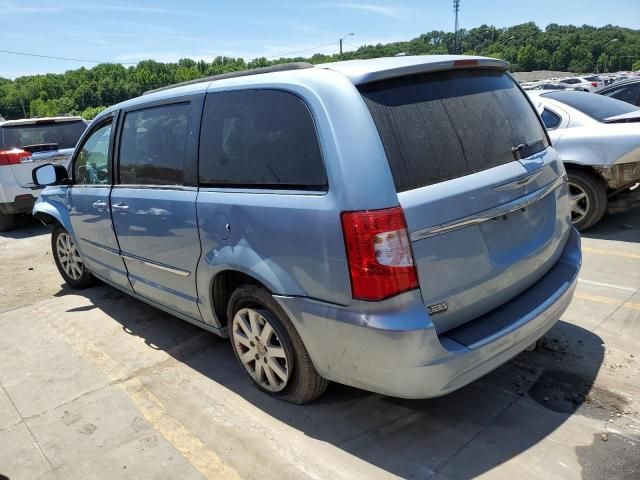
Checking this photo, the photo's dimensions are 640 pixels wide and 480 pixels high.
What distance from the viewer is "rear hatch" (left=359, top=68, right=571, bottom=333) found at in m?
2.41

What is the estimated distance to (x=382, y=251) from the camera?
91.4 inches

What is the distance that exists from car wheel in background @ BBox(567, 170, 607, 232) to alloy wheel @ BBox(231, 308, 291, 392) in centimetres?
448

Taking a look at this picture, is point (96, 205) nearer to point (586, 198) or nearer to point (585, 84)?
point (586, 198)

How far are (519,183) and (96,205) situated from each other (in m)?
3.34

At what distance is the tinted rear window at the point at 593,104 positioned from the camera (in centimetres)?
630

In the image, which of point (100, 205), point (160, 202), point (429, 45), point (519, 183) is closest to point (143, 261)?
point (160, 202)

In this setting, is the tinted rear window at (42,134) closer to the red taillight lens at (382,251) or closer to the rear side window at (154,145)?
the rear side window at (154,145)

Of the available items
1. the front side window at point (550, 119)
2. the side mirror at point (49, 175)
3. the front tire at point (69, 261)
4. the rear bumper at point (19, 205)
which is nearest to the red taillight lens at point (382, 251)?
the side mirror at point (49, 175)

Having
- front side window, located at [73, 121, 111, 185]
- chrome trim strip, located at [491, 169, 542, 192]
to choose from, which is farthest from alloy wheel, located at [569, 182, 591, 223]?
front side window, located at [73, 121, 111, 185]

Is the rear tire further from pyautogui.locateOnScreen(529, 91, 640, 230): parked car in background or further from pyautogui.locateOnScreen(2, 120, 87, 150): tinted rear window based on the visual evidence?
pyautogui.locateOnScreen(529, 91, 640, 230): parked car in background

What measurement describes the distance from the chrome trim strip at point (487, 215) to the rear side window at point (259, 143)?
1.71 feet

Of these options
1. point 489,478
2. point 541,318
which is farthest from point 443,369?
point 541,318

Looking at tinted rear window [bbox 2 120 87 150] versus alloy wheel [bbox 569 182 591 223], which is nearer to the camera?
alloy wheel [bbox 569 182 591 223]

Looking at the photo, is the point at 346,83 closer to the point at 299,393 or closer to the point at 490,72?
the point at 490,72
